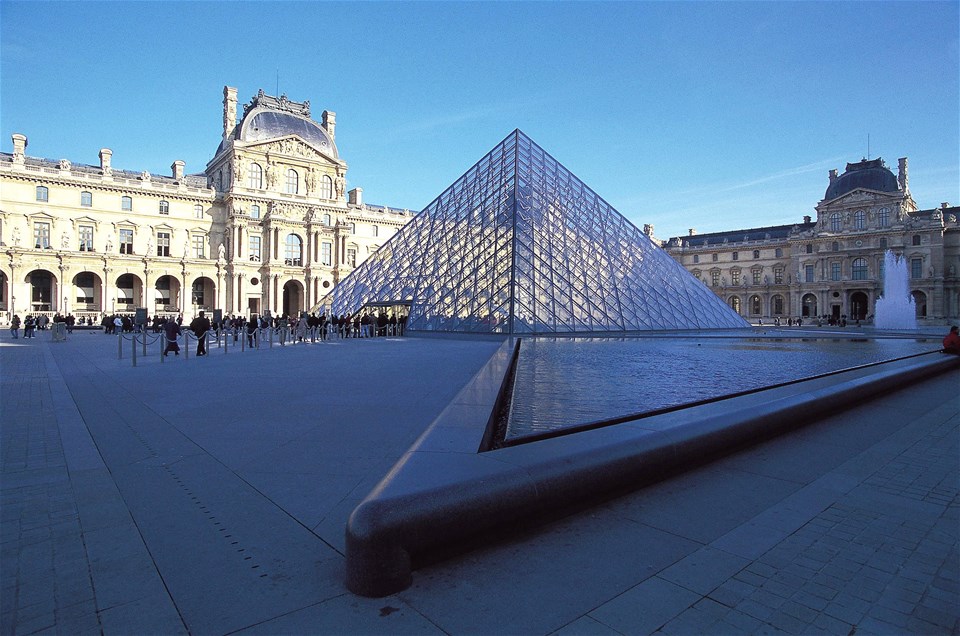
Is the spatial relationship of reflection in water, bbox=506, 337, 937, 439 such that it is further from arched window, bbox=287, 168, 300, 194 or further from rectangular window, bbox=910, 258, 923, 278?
rectangular window, bbox=910, 258, 923, 278

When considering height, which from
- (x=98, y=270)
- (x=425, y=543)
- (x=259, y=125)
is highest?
(x=259, y=125)

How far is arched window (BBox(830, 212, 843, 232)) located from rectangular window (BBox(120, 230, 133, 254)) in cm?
6571

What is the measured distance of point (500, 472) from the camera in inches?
93.4

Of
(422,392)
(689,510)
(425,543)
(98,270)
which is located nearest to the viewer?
(425,543)

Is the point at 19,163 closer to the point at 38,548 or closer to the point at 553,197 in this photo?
the point at 553,197

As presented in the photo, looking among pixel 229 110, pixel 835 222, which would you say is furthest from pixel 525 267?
pixel 835 222

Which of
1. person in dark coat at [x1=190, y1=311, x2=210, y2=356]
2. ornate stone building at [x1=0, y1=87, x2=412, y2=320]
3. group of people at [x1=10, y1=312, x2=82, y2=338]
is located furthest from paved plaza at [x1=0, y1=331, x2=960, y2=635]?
ornate stone building at [x1=0, y1=87, x2=412, y2=320]

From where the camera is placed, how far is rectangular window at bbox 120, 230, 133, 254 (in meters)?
40.4

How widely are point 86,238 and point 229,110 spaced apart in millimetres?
17267

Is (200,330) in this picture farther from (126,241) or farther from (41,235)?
(41,235)

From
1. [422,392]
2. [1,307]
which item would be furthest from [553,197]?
[1,307]

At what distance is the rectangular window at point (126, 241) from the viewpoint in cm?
4044

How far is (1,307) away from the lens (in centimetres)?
3528

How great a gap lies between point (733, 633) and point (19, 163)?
50.2m
